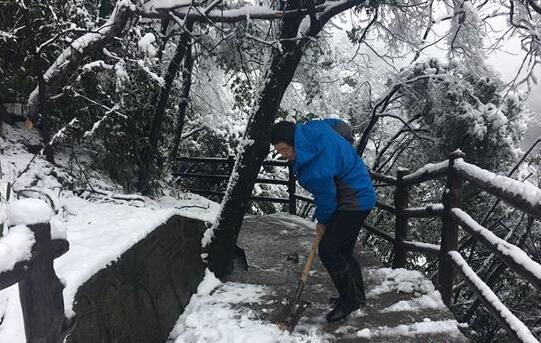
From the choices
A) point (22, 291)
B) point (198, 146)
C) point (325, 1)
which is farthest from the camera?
point (198, 146)

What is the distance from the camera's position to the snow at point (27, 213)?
1.56m

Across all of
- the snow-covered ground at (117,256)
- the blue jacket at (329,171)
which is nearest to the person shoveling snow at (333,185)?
the blue jacket at (329,171)

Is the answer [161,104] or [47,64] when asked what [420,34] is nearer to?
[161,104]

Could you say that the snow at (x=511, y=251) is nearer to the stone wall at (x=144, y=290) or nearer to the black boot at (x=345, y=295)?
the black boot at (x=345, y=295)

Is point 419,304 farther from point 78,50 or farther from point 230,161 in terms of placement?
point 230,161

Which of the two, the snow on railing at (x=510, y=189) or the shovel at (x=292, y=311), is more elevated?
the snow on railing at (x=510, y=189)

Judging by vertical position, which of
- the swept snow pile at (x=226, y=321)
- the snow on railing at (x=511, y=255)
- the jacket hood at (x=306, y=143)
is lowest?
the swept snow pile at (x=226, y=321)

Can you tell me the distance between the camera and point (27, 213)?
1.57 m

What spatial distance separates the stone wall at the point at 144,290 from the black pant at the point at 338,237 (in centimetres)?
124

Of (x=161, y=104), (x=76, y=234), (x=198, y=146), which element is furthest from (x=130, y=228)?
(x=198, y=146)

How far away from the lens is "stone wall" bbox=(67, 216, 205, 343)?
7.93 feet

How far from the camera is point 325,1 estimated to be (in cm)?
486

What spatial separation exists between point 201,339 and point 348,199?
1.54 m

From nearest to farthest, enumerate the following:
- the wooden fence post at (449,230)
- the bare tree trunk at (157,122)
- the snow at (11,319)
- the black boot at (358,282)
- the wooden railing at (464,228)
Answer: the snow at (11,319) → the wooden railing at (464,228) → the wooden fence post at (449,230) → the black boot at (358,282) → the bare tree trunk at (157,122)
